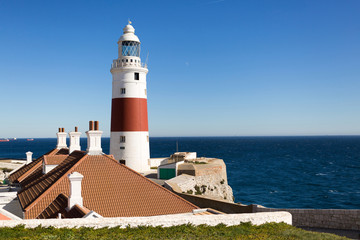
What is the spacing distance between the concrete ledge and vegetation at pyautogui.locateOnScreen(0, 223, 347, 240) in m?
0.33

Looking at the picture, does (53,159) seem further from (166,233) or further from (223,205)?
(223,205)

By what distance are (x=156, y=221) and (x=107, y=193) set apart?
14.3 ft

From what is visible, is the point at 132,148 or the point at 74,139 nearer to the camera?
the point at 74,139

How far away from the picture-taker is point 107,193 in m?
15.3

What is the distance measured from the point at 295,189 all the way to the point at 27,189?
4629 cm

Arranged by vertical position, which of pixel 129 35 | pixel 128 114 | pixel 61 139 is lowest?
pixel 61 139

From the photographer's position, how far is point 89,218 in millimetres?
11523

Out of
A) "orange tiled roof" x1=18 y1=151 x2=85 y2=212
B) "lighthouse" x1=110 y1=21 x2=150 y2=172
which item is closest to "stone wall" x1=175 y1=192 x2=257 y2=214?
"lighthouse" x1=110 y1=21 x2=150 y2=172

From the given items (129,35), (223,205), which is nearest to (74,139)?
(223,205)

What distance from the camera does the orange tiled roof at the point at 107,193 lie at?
14.5 meters

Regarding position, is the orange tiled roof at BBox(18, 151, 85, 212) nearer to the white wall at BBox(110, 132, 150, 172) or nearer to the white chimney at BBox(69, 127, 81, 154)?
the white chimney at BBox(69, 127, 81, 154)

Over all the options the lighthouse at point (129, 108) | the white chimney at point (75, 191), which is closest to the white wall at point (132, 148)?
the lighthouse at point (129, 108)

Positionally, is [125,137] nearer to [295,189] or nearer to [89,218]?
[89,218]

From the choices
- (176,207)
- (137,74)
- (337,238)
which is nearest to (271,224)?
(337,238)
